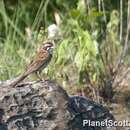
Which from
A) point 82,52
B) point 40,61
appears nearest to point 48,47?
point 40,61

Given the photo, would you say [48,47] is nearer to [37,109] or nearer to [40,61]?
[40,61]

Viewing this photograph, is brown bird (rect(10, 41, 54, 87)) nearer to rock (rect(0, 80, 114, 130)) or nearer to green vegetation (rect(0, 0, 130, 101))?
rock (rect(0, 80, 114, 130))

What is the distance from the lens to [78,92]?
7453 mm

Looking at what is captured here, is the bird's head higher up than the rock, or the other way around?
the bird's head

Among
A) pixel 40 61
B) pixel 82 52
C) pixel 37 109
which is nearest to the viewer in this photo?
pixel 37 109

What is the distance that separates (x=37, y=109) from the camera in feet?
19.0

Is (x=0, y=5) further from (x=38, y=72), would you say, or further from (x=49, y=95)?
(x=49, y=95)

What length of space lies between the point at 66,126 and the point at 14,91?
1.72 feet

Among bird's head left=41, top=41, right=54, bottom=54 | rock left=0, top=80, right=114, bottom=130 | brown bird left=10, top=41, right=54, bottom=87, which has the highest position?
bird's head left=41, top=41, right=54, bottom=54

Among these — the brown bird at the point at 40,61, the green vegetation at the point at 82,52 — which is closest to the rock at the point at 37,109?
the brown bird at the point at 40,61

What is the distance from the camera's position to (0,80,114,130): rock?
574 centimetres

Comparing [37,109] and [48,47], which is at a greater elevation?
[48,47]

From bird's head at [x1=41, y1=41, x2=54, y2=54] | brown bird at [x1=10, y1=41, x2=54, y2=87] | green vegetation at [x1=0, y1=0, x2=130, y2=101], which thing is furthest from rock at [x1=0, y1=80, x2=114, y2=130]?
green vegetation at [x1=0, y1=0, x2=130, y2=101]

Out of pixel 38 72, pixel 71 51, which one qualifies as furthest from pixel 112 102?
pixel 38 72
